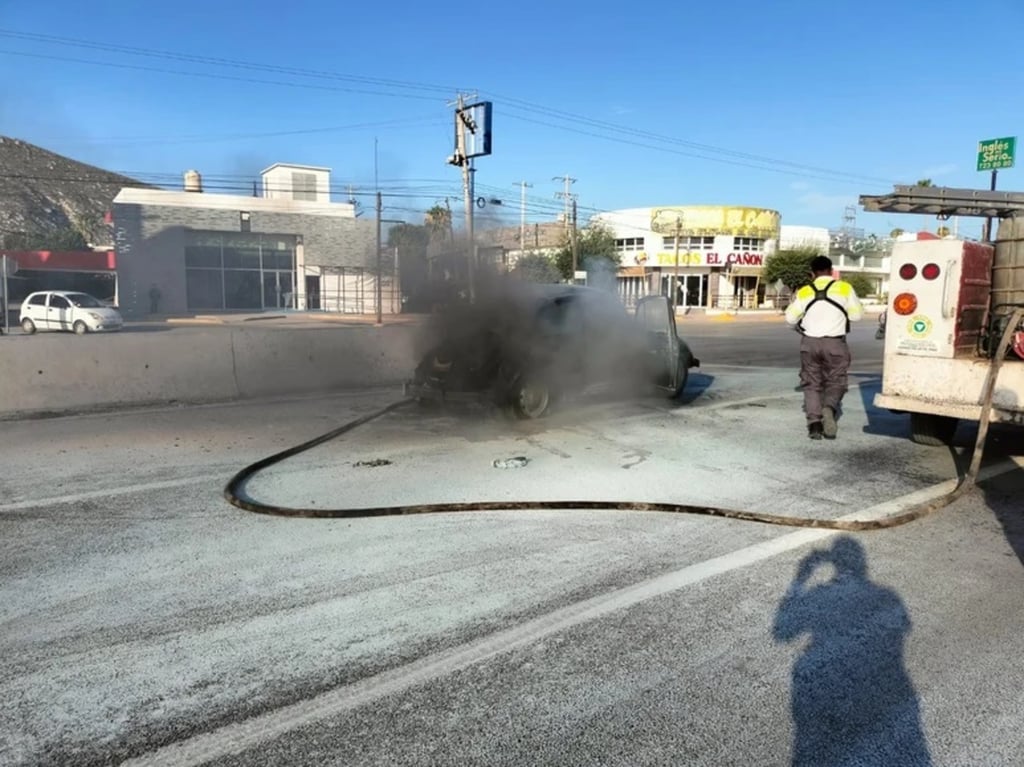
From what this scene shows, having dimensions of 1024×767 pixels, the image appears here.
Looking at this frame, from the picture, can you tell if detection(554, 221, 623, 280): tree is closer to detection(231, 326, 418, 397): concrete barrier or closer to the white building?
the white building

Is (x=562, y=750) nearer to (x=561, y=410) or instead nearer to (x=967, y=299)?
(x=967, y=299)

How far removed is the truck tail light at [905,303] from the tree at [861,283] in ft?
182

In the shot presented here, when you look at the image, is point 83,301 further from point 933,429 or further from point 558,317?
point 933,429

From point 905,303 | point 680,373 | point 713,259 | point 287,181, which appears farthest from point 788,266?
point 905,303

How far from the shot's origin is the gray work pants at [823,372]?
6703 millimetres

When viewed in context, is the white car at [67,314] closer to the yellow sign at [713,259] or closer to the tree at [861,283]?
the yellow sign at [713,259]

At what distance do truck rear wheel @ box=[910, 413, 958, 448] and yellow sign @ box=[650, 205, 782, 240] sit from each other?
156 feet

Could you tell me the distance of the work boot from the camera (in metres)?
6.83

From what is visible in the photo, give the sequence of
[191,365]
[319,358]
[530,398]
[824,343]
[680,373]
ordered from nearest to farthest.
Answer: [824,343]
[530,398]
[680,373]
[191,365]
[319,358]

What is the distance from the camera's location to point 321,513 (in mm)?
4520

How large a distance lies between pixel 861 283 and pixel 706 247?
14619mm

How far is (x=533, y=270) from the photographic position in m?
10.2

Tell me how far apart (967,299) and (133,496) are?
6.39m

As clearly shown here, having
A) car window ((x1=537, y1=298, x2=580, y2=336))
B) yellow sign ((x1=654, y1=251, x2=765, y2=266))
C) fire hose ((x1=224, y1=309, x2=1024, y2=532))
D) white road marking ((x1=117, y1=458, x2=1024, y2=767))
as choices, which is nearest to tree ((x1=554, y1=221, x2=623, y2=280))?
yellow sign ((x1=654, y1=251, x2=765, y2=266))
